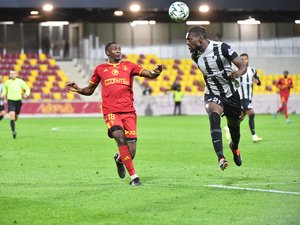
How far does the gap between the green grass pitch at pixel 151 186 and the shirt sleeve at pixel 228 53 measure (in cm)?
200

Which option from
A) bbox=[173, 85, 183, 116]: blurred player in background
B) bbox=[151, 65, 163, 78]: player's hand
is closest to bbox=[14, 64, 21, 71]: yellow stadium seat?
bbox=[173, 85, 183, 116]: blurred player in background

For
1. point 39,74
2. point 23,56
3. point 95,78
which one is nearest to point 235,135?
point 95,78

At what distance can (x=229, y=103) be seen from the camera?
13195 millimetres

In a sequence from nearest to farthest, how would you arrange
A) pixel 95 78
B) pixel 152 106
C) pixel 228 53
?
pixel 228 53 < pixel 95 78 < pixel 152 106

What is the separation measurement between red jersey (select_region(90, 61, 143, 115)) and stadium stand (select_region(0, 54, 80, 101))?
3519 cm

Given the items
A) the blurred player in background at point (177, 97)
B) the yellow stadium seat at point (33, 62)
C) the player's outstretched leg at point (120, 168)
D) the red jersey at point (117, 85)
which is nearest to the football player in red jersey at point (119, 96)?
the red jersey at point (117, 85)

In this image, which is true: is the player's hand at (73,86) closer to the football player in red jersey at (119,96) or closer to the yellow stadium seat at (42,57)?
the football player in red jersey at (119,96)

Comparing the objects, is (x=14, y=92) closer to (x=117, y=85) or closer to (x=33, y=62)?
(x=117, y=85)

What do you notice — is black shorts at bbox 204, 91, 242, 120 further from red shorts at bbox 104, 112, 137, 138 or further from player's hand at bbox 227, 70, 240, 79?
red shorts at bbox 104, 112, 137, 138

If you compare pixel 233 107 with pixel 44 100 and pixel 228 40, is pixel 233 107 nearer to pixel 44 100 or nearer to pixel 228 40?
pixel 44 100

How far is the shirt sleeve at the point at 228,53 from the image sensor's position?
12774 millimetres

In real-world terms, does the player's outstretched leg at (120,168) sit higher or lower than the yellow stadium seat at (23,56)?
lower

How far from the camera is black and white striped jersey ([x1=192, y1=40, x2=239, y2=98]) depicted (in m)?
12.9

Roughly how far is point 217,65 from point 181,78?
41.0m
